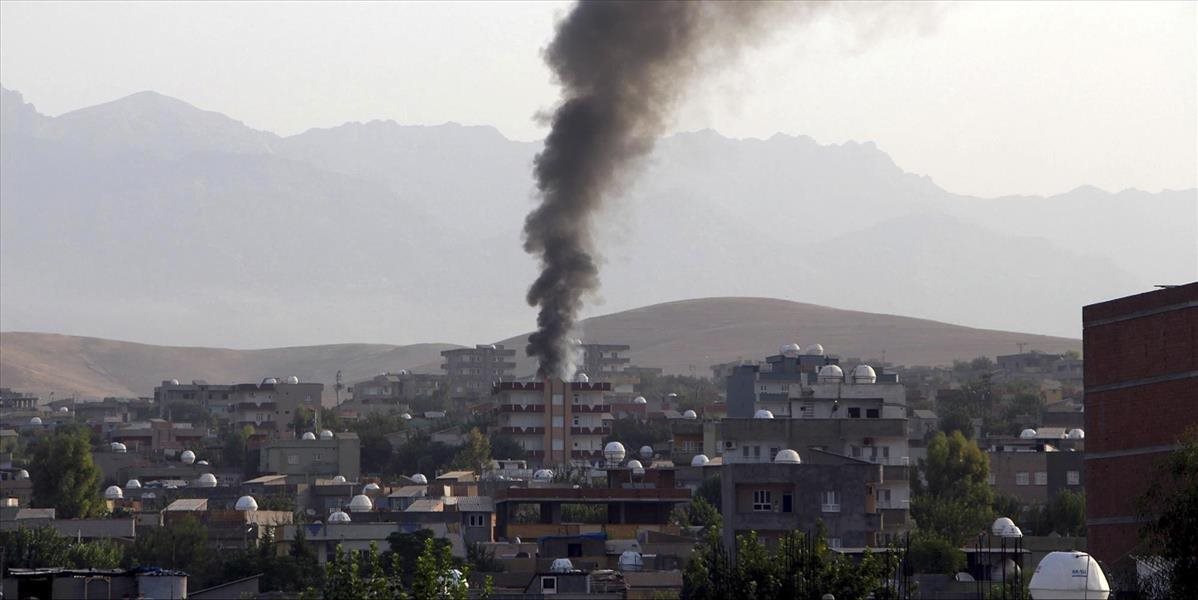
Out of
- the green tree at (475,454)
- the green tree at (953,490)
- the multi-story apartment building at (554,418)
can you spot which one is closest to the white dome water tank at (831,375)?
the green tree at (953,490)

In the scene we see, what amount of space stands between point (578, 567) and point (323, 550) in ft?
40.4

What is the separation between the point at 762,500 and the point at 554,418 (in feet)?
240

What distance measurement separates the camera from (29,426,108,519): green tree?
111m

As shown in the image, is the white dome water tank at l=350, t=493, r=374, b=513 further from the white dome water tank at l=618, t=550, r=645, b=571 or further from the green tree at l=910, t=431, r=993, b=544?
the green tree at l=910, t=431, r=993, b=544

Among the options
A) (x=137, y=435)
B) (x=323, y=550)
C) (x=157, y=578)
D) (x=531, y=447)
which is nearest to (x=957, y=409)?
(x=531, y=447)

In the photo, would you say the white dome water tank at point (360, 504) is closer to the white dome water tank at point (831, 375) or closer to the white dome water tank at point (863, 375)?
the white dome water tank at point (831, 375)

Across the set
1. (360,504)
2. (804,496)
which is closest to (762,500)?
(804,496)

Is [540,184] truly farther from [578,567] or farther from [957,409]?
[578,567]

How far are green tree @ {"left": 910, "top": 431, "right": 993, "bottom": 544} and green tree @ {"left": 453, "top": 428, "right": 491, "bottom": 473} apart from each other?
104ft

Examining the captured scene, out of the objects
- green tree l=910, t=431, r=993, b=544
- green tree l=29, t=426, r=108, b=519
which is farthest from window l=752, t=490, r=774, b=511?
green tree l=29, t=426, r=108, b=519

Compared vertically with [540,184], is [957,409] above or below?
below

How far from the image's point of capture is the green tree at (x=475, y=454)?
13612 cm

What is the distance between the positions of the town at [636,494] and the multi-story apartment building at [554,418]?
6.3 inches

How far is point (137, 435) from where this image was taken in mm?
165500
